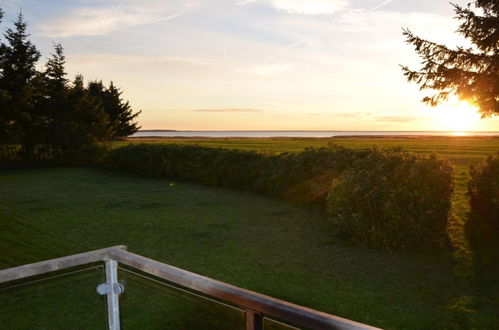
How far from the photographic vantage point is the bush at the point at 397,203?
8102 millimetres

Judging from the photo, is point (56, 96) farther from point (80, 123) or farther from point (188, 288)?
point (188, 288)

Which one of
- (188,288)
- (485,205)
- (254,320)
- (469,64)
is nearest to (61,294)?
(188,288)

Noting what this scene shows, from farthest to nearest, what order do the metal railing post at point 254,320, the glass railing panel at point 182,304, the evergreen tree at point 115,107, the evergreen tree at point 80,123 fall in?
the evergreen tree at point 115,107
the evergreen tree at point 80,123
the glass railing panel at point 182,304
the metal railing post at point 254,320

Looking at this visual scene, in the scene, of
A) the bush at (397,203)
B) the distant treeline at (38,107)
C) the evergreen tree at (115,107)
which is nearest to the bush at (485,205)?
the bush at (397,203)

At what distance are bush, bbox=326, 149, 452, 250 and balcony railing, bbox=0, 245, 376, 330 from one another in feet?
21.1

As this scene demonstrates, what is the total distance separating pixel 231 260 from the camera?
301 inches

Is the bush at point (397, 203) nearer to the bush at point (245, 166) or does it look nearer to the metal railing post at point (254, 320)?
the bush at point (245, 166)

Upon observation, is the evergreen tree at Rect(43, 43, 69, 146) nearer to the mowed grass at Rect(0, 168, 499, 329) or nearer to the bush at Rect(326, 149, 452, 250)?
the mowed grass at Rect(0, 168, 499, 329)

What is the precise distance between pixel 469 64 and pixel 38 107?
2667cm

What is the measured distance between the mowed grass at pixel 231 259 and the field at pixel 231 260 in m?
0.02

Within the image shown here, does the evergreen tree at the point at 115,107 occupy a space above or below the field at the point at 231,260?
above

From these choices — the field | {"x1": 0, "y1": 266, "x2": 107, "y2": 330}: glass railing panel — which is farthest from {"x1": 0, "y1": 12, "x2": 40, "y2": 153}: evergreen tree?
{"x1": 0, "y1": 266, "x2": 107, "y2": 330}: glass railing panel

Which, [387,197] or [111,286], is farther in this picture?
[387,197]

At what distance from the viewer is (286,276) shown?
270 inches
